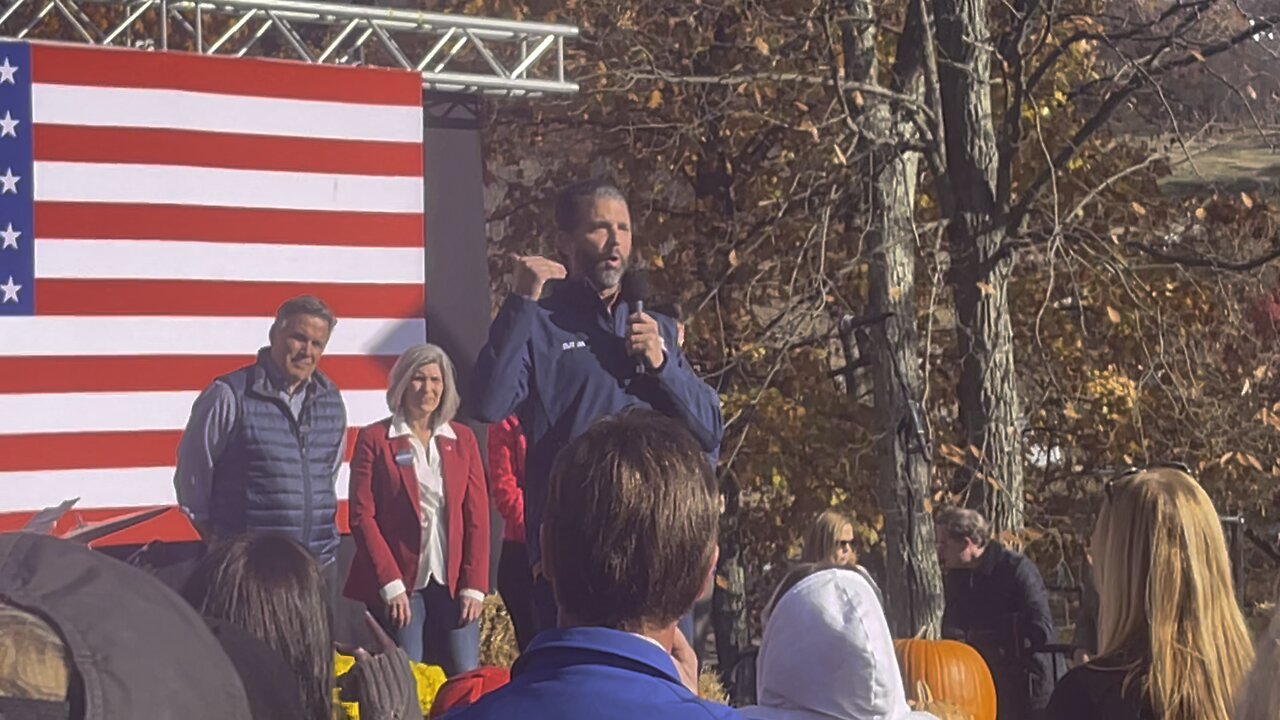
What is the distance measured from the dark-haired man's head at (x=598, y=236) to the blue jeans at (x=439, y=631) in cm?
182

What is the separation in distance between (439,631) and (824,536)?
1.76 m

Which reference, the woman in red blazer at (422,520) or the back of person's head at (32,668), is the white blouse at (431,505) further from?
the back of person's head at (32,668)

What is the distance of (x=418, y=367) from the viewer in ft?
21.4

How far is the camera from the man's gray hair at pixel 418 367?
6504 mm

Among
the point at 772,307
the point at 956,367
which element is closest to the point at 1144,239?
the point at 956,367

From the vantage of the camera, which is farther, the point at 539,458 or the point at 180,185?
the point at 180,185

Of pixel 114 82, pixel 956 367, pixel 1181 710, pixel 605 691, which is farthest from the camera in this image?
pixel 956 367

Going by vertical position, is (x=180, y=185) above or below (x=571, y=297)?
above

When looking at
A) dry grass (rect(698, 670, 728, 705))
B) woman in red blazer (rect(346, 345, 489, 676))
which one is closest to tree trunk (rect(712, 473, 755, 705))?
dry grass (rect(698, 670, 728, 705))

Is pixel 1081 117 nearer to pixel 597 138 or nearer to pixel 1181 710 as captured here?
pixel 597 138

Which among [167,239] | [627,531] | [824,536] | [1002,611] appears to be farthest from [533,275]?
[627,531]

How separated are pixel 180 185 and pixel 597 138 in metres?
8.32

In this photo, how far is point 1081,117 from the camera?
1418cm

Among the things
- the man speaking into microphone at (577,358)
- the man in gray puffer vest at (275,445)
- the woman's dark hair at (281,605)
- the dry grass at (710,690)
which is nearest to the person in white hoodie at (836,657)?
the woman's dark hair at (281,605)
